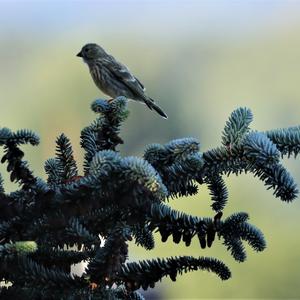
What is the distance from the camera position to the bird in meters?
2.61

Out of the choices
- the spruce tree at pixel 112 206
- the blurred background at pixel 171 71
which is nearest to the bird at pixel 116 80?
the spruce tree at pixel 112 206

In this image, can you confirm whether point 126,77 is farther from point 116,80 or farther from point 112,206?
point 112,206

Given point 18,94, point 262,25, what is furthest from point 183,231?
point 262,25

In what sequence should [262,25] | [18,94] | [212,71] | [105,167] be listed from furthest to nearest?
[262,25]
[212,71]
[18,94]
[105,167]

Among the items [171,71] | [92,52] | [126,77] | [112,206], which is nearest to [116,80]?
[126,77]

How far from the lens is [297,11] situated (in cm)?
2397

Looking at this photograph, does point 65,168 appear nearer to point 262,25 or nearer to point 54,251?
point 54,251

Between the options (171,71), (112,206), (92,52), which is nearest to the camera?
(112,206)

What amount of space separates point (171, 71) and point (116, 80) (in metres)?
19.2

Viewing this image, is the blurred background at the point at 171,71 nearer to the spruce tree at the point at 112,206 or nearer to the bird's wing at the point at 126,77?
the bird's wing at the point at 126,77

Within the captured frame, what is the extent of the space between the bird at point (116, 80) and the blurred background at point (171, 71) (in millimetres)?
5037

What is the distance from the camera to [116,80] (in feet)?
8.73

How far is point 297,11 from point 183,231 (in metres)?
24.0

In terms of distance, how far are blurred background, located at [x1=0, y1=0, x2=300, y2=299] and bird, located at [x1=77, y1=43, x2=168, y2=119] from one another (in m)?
5.04
